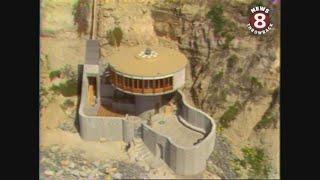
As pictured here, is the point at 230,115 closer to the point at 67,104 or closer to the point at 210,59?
the point at 210,59

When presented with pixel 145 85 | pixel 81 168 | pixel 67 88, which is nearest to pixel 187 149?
pixel 145 85

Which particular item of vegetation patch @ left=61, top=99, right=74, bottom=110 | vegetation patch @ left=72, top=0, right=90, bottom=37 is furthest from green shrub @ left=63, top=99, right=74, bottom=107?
vegetation patch @ left=72, top=0, right=90, bottom=37

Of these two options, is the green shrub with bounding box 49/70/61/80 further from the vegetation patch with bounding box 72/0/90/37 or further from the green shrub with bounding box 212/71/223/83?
the green shrub with bounding box 212/71/223/83

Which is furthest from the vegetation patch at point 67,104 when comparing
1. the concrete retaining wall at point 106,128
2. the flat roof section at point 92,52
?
the concrete retaining wall at point 106,128

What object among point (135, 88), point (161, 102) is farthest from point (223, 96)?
point (135, 88)

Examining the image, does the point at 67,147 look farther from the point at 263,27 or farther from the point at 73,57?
the point at 263,27
